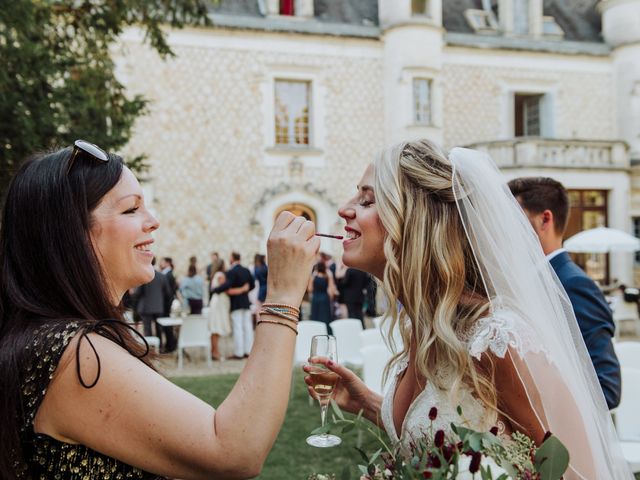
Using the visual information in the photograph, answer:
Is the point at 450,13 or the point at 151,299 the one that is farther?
the point at 450,13

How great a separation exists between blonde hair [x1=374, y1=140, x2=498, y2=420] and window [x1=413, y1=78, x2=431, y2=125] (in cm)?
1815

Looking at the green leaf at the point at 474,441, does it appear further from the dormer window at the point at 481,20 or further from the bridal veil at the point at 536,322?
the dormer window at the point at 481,20

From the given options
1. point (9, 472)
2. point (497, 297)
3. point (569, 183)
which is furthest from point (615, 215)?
point (9, 472)

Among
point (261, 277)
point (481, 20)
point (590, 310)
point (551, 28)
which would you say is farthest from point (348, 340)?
point (551, 28)

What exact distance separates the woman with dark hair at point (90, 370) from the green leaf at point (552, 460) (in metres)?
0.62

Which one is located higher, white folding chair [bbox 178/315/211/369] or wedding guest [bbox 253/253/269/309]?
wedding guest [bbox 253/253/269/309]

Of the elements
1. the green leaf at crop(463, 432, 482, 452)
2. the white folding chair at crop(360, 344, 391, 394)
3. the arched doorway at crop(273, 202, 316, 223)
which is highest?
the arched doorway at crop(273, 202, 316, 223)

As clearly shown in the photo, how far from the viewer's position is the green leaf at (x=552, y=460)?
1.44m

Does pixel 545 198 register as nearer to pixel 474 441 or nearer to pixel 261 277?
pixel 474 441

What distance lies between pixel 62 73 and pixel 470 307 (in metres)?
7.49

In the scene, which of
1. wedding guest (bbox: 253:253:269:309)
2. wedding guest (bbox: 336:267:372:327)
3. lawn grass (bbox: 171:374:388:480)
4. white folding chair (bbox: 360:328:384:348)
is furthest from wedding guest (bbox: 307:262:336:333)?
white folding chair (bbox: 360:328:384:348)

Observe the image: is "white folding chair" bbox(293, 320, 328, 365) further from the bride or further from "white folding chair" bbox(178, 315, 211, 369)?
Result: the bride

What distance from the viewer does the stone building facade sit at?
18250mm

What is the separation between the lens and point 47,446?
58.1 inches
